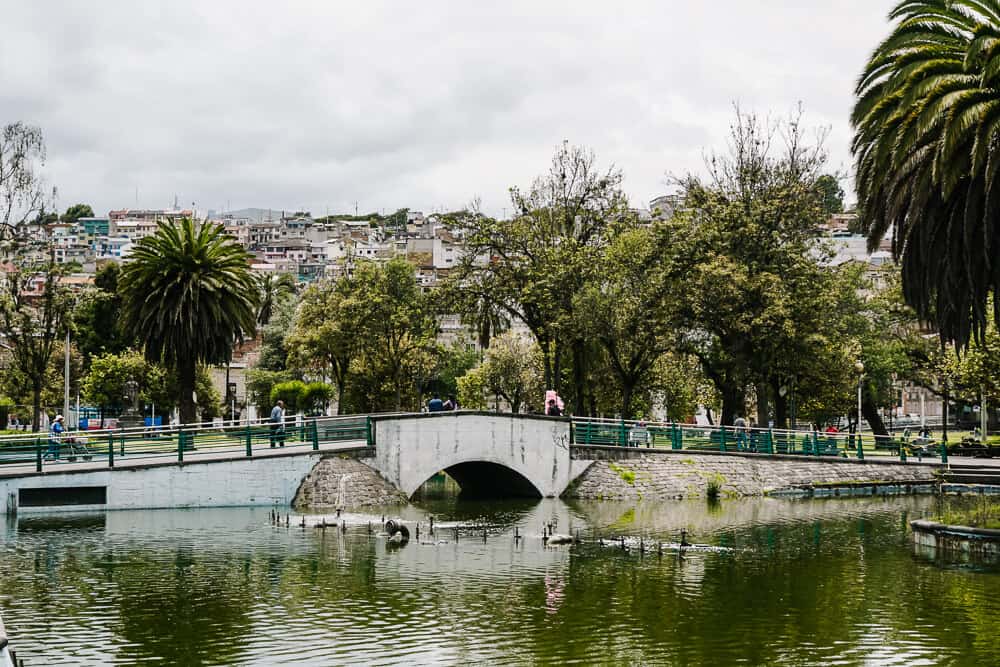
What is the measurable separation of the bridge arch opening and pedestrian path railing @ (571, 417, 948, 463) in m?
2.47

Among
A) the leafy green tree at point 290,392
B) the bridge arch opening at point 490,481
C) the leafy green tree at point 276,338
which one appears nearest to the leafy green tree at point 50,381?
the leafy green tree at point 276,338

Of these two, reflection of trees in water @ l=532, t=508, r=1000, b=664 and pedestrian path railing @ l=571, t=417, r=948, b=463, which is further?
pedestrian path railing @ l=571, t=417, r=948, b=463

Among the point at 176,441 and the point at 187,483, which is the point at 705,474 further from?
the point at 176,441

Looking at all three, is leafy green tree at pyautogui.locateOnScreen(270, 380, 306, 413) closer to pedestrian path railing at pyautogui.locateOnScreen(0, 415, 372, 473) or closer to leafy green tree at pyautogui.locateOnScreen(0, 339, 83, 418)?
leafy green tree at pyautogui.locateOnScreen(0, 339, 83, 418)

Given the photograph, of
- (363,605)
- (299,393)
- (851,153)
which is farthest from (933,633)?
(299,393)

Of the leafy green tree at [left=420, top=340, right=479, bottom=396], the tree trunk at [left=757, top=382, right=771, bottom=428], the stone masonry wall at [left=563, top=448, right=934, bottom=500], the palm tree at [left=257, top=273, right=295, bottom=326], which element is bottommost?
the stone masonry wall at [left=563, top=448, right=934, bottom=500]

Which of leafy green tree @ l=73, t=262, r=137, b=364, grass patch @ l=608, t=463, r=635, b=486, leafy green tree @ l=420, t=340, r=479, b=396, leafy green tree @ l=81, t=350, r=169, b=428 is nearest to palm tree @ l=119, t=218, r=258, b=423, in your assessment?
grass patch @ l=608, t=463, r=635, b=486

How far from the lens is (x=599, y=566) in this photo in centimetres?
2481

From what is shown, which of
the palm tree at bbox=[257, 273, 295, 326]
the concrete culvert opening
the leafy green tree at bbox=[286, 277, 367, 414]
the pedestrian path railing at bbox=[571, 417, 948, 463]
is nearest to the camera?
the pedestrian path railing at bbox=[571, 417, 948, 463]

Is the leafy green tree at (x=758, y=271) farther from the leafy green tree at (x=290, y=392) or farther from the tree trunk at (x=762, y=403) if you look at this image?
the leafy green tree at (x=290, y=392)

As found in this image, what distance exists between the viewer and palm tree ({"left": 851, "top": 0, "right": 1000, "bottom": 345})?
23.6 metres

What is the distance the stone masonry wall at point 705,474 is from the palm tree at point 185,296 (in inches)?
550

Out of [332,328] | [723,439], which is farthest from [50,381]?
[723,439]

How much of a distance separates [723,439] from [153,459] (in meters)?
19.8
